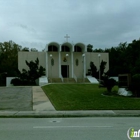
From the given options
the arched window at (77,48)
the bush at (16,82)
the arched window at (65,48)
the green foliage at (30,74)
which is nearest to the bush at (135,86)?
the green foliage at (30,74)

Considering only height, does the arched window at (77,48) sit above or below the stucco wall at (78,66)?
above

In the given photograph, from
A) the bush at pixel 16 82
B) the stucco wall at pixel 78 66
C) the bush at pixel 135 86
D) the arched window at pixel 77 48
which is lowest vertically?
the bush at pixel 16 82

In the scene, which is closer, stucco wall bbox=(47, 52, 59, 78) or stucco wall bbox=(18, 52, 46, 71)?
stucco wall bbox=(18, 52, 46, 71)

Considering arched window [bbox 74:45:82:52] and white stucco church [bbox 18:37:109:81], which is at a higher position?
arched window [bbox 74:45:82:52]

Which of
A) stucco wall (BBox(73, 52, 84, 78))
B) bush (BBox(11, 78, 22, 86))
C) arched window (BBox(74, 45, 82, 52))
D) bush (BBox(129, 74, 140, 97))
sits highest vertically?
arched window (BBox(74, 45, 82, 52))

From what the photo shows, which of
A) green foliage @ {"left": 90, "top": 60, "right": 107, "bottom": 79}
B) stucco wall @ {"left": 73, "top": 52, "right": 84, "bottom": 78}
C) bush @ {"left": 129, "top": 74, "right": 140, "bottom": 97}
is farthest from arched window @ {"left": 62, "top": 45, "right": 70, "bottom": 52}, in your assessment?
bush @ {"left": 129, "top": 74, "right": 140, "bottom": 97}

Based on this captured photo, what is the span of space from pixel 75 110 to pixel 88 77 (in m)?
33.7

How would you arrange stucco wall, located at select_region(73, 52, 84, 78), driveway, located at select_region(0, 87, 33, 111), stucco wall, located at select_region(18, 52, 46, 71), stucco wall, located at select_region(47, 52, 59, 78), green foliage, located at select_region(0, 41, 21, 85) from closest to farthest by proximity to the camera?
driveway, located at select_region(0, 87, 33, 111)
stucco wall, located at select_region(18, 52, 46, 71)
stucco wall, located at select_region(47, 52, 59, 78)
stucco wall, located at select_region(73, 52, 84, 78)
green foliage, located at select_region(0, 41, 21, 85)

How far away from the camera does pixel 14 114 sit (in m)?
13.8

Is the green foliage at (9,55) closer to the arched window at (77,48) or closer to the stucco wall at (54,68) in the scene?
the stucco wall at (54,68)

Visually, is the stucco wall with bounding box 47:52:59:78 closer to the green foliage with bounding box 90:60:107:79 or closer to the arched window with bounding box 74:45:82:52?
the arched window with bounding box 74:45:82:52

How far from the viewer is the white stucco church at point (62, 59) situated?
49594 millimetres

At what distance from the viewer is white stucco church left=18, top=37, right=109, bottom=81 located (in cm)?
4959
